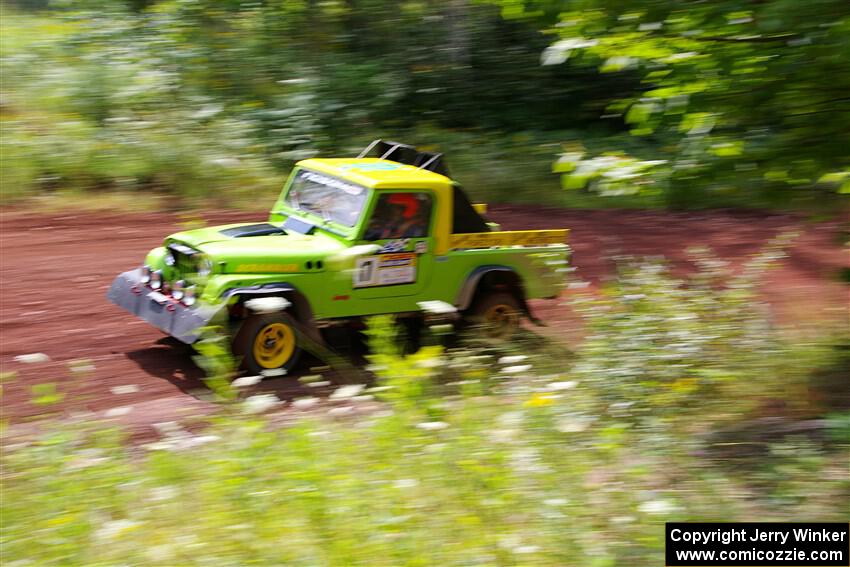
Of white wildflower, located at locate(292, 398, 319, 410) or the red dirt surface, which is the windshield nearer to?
the red dirt surface

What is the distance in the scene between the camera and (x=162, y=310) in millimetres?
7094

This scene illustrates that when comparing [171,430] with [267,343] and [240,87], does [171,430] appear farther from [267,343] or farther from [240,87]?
[240,87]

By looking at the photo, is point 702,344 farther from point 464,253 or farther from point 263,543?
point 263,543

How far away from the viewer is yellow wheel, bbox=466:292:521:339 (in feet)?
27.0

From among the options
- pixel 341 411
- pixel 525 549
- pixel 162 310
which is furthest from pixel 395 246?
pixel 525 549

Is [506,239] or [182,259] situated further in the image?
[506,239]

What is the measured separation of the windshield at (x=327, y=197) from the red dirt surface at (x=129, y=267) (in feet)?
4.83

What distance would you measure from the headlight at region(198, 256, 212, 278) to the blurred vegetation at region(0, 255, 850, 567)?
64.4 inches

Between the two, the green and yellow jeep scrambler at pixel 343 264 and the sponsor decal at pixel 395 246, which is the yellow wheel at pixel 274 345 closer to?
the green and yellow jeep scrambler at pixel 343 264

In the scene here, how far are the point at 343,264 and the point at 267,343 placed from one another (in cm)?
85

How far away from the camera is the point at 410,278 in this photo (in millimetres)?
7777

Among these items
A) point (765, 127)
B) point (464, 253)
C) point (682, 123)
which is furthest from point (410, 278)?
point (765, 127)

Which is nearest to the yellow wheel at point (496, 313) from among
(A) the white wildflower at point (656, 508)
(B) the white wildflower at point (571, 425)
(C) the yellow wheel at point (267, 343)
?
(C) the yellow wheel at point (267, 343)

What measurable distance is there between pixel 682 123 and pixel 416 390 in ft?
9.99
